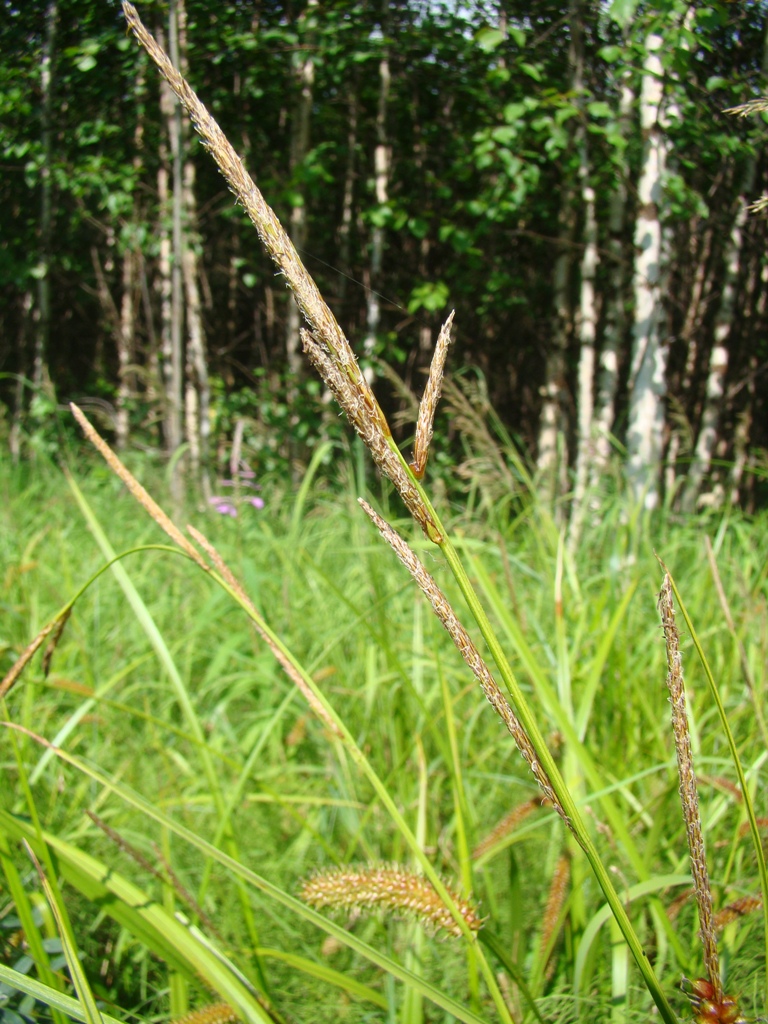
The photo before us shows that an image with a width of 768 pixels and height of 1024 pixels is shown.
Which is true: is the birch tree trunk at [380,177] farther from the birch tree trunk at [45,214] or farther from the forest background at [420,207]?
the birch tree trunk at [45,214]

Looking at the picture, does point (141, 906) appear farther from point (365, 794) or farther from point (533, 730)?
point (365, 794)

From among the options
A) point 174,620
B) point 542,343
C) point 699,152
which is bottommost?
point 174,620

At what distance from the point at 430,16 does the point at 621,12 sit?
410cm

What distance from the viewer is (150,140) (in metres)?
5.99

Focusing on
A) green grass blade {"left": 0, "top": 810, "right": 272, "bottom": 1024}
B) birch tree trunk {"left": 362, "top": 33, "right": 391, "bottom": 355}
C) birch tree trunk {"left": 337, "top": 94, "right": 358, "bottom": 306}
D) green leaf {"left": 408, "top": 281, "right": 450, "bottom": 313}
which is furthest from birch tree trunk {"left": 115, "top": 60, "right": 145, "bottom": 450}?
green grass blade {"left": 0, "top": 810, "right": 272, "bottom": 1024}

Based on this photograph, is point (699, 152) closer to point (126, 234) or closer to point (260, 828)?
point (126, 234)

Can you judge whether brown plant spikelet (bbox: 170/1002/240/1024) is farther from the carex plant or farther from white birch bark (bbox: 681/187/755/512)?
white birch bark (bbox: 681/187/755/512)

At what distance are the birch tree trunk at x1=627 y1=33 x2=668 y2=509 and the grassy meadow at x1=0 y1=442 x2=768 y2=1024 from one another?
1.45 metres

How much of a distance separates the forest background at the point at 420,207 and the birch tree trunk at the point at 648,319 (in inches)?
0.6

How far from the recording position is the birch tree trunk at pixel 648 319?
3695mm

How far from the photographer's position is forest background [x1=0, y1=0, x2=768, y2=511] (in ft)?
13.0

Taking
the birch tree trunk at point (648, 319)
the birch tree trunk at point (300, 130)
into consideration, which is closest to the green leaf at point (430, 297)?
the birch tree trunk at point (300, 130)

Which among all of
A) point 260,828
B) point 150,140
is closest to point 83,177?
point 150,140

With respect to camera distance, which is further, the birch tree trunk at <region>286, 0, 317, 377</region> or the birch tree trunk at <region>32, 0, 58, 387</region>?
the birch tree trunk at <region>286, 0, 317, 377</region>
